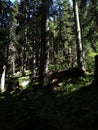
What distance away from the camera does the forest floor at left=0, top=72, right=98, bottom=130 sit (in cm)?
864

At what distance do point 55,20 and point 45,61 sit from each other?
3055cm

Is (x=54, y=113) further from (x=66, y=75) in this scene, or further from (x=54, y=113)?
(x=66, y=75)

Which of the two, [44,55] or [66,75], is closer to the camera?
[44,55]

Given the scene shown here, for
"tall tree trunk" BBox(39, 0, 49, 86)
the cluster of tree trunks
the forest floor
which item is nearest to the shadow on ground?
the forest floor

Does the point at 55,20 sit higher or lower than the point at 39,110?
higher

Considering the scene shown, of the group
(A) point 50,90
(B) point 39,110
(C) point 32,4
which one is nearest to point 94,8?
(C) point 32,4

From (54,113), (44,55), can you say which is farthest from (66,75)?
(54,113)

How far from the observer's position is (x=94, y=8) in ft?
98.0

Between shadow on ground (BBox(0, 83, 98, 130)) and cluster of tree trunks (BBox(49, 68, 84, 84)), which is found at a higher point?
cluster of tree trunks (BBox(49, 68, 84, 84))

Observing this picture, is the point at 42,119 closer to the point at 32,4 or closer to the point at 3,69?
the point at 3,69

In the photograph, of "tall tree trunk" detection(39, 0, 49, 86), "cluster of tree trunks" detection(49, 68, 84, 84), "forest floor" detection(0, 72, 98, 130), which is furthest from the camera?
"cluster of tree trunks" detection(49, 68, 84, 84)

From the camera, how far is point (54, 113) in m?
10.4

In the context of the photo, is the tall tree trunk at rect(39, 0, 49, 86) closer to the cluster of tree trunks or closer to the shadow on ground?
the cluster of tree trunks

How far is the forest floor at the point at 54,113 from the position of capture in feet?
28.3
